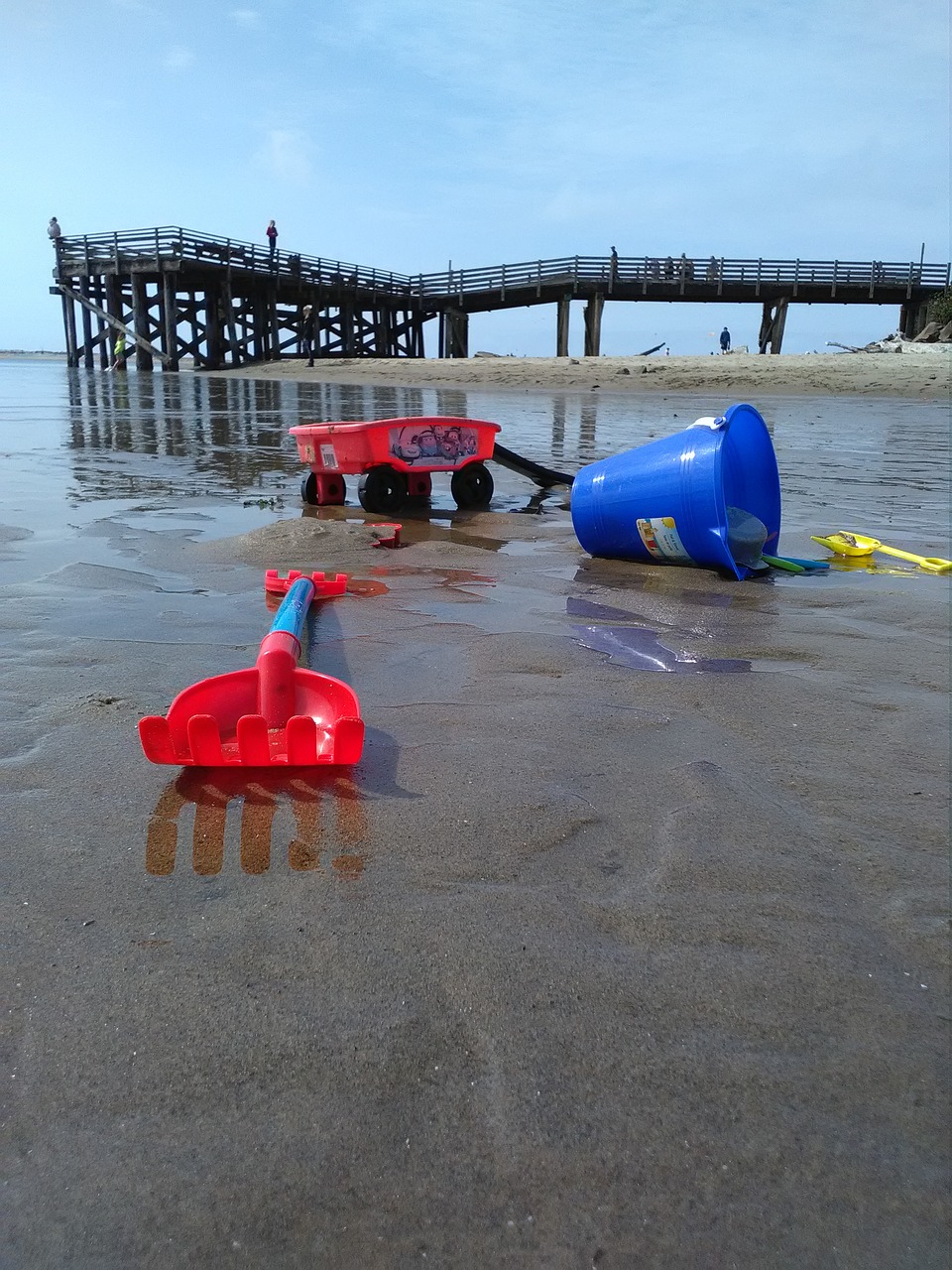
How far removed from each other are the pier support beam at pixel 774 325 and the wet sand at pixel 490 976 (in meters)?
34.4

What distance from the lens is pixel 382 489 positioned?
19.1 feet

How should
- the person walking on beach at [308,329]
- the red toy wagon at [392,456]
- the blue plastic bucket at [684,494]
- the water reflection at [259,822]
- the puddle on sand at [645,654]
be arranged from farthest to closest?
the person walking on beach at [308,329] < the red toy wagon at [392,456] < the blue plastic bucket at [684,494] < the puddle on sand at [645,654] < the water reflection at [259,822]

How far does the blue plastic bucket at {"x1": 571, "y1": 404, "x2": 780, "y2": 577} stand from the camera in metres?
4.20

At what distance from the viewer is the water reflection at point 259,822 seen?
177 cm

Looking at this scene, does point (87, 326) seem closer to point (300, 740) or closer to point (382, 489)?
point (382, 489)

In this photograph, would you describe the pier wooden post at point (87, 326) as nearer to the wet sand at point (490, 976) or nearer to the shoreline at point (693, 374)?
the shoreline at point (693, 374)

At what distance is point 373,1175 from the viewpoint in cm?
111

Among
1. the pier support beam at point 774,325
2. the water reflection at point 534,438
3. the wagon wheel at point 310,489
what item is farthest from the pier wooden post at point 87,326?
the wagon wheel at point 310,489

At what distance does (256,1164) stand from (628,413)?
14.0 meters

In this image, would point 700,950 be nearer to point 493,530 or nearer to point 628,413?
point 493,530

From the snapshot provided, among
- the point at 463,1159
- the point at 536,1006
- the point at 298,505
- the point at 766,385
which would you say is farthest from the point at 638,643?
the point at 766,385

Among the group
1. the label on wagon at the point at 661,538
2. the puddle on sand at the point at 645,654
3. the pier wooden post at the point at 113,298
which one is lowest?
the puddle on sand at the point at 645,654

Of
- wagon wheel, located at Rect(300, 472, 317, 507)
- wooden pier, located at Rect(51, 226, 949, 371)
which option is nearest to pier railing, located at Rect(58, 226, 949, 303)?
wooden pier, located at Rect(51, 226, 949, 371)

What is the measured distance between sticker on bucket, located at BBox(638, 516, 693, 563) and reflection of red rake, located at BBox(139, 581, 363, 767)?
7.36ft
